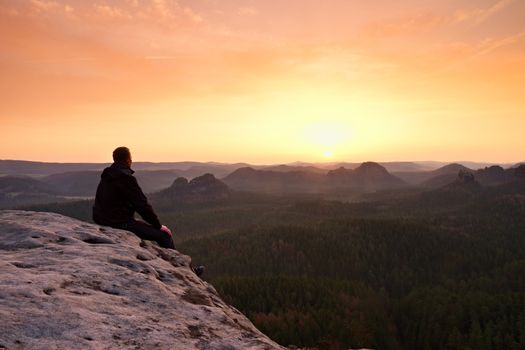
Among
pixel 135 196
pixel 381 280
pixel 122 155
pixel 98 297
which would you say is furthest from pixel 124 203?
pixel 381 280

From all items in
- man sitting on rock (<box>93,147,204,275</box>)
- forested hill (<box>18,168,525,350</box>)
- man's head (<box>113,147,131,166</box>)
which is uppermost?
man's head (<box>113,147,131,166</box>)

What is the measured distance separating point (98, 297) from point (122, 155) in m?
8.52

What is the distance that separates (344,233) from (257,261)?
4315cm

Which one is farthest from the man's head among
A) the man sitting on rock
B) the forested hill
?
the forested hill

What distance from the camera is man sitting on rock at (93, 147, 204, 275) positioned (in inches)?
719

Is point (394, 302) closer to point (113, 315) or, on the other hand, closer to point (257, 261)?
point (257, 261)

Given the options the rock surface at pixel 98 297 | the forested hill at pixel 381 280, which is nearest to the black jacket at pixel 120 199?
the rock surface at pixel 98 297

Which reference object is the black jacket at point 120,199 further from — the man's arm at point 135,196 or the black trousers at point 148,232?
the black trousers at point 148,232

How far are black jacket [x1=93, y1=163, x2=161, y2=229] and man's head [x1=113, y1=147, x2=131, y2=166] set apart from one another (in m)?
0.24

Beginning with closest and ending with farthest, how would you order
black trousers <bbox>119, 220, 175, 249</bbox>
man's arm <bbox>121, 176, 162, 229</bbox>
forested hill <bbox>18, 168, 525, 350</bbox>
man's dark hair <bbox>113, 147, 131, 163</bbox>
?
man's arm <bbox>121, 176, 162, 229</bbox> < man's dark hair <bbox>113, 147, 131, 163</bbox> < black trousers <bbox>119, 220, 175, 249</bbox> < forested hill <bbox>18, 168, 525, 350</bbox>

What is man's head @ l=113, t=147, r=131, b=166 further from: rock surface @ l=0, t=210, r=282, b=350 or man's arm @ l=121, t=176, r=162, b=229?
rock surface @ l=0, t=210, r=282, b=350

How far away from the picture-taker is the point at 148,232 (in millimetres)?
20172

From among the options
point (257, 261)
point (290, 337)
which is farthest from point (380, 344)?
point (257, 261)

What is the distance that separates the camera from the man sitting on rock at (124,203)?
18.2 m
